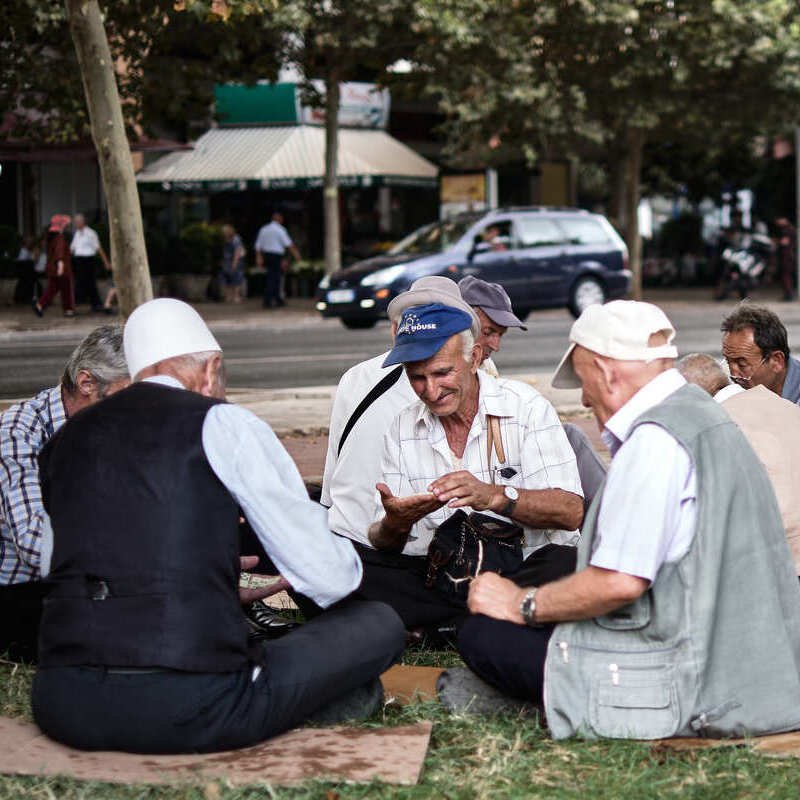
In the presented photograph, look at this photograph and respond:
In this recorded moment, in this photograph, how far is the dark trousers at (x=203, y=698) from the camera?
A: 156 inches

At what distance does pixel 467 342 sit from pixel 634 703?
1.46 meters

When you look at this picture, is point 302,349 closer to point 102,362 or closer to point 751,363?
point 751,363

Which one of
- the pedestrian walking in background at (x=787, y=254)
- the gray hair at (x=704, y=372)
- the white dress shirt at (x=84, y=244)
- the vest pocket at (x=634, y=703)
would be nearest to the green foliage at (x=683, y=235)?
the pedestrian walking in background at (x=787, y=254)

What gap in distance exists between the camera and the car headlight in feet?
74.4

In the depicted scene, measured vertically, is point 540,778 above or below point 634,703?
below

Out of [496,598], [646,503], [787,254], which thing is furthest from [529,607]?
[787,254]

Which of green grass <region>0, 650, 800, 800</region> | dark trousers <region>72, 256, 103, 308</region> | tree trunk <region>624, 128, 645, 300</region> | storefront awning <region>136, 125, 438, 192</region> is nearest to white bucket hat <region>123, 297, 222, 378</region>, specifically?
green grass <region>0, 650, 800, 800</region>

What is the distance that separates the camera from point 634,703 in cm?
415

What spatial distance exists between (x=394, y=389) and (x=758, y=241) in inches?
1334

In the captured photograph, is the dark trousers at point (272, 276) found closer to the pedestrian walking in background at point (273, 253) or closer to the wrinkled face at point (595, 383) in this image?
the pedestrian walking in background at point (273, 253)

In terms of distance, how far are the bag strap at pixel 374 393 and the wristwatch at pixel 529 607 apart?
5.40 feet

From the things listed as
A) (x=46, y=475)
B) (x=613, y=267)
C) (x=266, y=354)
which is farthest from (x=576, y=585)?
(x=613, y=267)

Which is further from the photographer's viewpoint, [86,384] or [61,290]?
[61,290]

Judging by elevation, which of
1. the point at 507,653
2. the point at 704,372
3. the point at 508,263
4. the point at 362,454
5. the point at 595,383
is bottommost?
the point at 507,653
